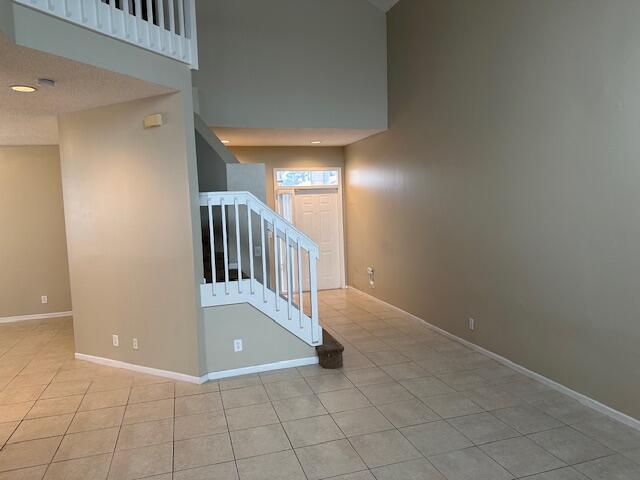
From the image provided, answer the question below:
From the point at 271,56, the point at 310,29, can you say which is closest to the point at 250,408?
the point at 271,56

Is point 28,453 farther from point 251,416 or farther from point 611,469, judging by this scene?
point 611,469

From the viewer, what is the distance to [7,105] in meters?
A: 3.72

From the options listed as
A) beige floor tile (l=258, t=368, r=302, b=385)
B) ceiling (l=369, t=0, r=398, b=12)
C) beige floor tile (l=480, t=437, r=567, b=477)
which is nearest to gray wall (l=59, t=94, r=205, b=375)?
beige floor tile (l=258, t=368, r=302, b=385)

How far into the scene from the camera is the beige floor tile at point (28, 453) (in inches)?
107

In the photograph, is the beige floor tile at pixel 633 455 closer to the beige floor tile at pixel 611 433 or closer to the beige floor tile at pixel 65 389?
the beige floor tile at pixel 611 433

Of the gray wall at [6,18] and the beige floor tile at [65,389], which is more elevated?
the gray wall at [6,18]

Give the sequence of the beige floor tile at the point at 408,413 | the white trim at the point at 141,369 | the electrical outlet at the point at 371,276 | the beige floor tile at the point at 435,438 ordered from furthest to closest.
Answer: the electrical outlet at the point at 371,276 → the white trim at the point at 141,369 → the beige floor tile at the point at 408,413 → the beige floor tile at the point at 435,438

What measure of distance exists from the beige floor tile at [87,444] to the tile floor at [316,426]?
1 cm

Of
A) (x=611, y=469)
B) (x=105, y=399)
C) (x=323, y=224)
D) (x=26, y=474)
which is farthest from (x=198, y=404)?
(x=323, y=224)

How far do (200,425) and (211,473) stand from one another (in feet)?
2.03

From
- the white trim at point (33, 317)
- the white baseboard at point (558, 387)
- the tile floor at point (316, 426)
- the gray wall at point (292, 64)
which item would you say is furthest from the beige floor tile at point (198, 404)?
the white trim at point (33, 317)

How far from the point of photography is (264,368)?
4.11m

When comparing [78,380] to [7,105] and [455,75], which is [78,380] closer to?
[7,105]

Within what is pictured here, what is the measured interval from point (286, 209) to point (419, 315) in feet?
9.91
